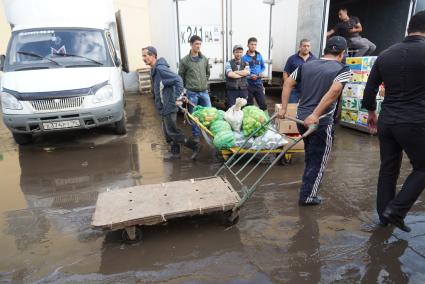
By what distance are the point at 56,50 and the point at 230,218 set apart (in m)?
5.22

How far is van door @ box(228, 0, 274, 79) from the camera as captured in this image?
773cm

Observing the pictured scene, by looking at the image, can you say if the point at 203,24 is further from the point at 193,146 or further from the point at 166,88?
the point at 193,146

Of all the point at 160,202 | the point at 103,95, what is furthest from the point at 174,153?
the point at 160,202

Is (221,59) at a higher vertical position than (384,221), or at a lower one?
higher

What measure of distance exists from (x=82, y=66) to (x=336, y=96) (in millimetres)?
4962

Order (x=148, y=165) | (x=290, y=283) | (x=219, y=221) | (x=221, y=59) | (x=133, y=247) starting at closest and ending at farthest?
(x=290, y=283) → (x=133, y=247) → (x=219, y=221) → (x=148, y=165) → (x=221, y=59)

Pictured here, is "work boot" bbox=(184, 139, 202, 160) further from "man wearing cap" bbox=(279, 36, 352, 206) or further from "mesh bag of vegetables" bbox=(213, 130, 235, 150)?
"man wearing cap" bbox=(279, 36, 352, 206)

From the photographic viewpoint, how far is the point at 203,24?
758 cm

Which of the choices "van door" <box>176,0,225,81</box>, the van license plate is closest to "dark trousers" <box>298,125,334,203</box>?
the van license plate

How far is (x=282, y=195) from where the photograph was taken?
13.7ft

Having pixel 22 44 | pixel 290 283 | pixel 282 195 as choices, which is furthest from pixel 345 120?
pixel 22 44

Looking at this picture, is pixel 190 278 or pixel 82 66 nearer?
pixel 190 278

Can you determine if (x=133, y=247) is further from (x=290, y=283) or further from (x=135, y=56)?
(x=135, y=56)

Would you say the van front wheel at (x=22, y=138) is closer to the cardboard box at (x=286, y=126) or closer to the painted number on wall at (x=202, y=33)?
the painted number on wall at (x=202, y=33)
